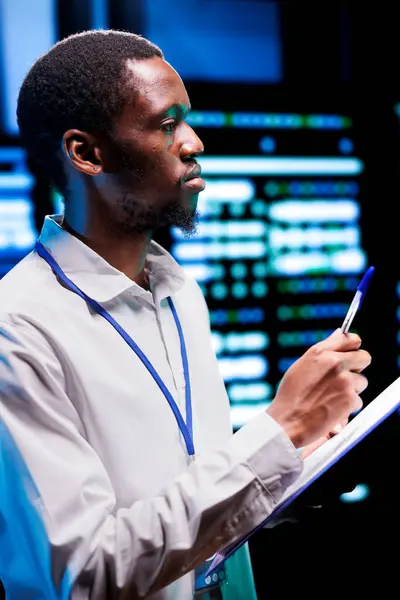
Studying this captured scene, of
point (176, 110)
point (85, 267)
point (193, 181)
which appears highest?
point (176, 110)

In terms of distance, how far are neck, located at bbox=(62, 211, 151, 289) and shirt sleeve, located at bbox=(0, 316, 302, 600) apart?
9.1 inches

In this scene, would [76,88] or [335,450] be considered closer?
[335,450]

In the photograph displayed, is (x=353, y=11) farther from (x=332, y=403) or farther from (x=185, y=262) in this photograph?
(x=332, y=403)

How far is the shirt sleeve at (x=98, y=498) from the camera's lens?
855 mm

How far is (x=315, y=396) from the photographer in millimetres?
939

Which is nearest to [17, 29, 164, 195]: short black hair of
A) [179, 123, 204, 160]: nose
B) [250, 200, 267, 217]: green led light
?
[179, 123, 204, 160]: nose

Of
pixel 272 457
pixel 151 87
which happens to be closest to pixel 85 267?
pixel 151 87

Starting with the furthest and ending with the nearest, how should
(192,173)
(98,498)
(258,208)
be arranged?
(258,208)
(192,173)
(98,498)

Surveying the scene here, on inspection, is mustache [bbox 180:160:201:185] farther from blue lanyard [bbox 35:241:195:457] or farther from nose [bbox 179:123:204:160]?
blue lanyard [bbox 35:241:195:457]

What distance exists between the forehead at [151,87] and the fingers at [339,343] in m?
0.41

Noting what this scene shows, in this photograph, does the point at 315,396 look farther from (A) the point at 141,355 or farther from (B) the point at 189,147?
(B) the point at 189,147

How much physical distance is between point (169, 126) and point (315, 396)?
17.8 inches

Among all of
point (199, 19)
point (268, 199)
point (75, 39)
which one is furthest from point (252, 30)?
point (75, 39)

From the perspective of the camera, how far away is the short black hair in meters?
1.06
